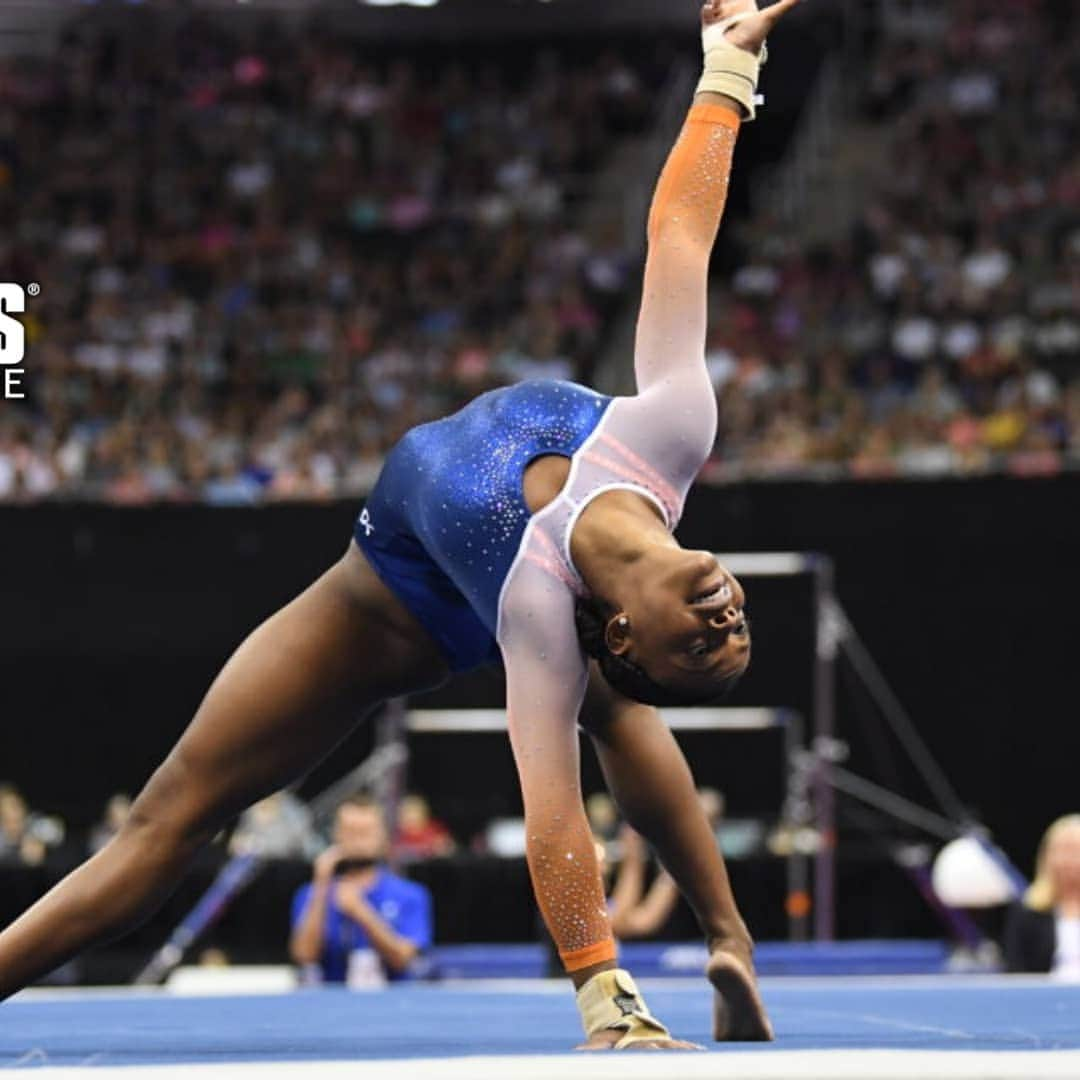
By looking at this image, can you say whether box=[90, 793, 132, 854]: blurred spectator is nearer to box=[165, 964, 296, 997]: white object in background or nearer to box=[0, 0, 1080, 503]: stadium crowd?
box=[0, 0, 1080, 503]: stadium crowd

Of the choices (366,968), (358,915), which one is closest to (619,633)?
(358,915)

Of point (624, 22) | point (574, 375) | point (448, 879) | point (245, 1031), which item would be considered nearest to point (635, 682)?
point (245, 1031)

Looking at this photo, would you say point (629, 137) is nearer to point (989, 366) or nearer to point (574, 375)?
point (574, 375)

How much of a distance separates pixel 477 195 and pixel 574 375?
2306 millimetres

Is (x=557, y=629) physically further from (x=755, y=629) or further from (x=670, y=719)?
(x=755, y=629)

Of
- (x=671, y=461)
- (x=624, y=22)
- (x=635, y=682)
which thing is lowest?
(x=635, y=682)

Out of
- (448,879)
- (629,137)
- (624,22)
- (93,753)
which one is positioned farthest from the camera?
(624,22)

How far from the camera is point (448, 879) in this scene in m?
8.98

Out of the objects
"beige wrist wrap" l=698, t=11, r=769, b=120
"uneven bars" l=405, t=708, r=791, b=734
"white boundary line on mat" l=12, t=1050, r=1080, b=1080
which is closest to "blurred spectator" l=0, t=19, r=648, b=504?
"uneven bars" l=405, t=708, r=791, b=734

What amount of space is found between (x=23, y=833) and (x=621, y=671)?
7583mm

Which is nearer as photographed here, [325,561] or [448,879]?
[448,879]

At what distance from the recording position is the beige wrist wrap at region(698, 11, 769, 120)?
10.3 feet

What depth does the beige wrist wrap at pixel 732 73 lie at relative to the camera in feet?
10.3

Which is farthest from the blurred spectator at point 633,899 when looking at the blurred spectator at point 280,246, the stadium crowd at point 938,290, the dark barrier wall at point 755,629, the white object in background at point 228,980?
the blurred spectator at point 280,246
